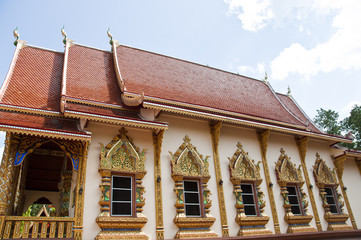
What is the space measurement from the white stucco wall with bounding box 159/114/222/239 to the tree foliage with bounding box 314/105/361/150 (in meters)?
10.4

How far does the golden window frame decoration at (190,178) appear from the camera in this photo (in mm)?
6223

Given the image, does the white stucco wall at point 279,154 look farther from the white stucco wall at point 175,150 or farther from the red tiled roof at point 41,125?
the red tiled roof at point 41,125

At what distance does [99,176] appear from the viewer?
5.87m

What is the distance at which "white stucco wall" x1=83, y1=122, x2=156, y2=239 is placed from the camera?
18.0 feet

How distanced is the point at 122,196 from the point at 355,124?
1385 cm

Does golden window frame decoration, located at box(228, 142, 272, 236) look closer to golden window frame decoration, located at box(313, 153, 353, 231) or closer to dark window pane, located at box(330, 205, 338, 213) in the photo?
golden window frame decoration, located at box(313, 153, 353, 231)

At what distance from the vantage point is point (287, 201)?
7.89 m

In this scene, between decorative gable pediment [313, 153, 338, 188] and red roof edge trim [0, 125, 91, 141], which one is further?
decorative gable pediment [313, 153, 338, 188]

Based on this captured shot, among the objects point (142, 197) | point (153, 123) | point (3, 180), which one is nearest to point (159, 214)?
point (142, 197)

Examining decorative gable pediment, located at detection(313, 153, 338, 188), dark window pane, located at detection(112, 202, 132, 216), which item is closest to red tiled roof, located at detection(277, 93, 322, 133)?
decorative gable pediment, located at detection(313, 153, 338, 188)

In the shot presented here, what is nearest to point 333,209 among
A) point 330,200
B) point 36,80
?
point 330,200

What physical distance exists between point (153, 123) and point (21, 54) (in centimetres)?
443

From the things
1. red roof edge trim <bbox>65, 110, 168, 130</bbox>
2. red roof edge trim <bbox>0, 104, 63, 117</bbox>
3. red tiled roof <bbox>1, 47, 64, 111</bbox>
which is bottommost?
red roof edge trim <bbox>65, 110, 168, 130</bbox>

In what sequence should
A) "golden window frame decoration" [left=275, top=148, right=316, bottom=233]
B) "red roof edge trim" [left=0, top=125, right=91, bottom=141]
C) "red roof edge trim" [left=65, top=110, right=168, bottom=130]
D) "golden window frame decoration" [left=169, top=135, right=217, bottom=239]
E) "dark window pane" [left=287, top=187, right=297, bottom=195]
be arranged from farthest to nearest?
1. "dark window pane" [left=287, top=187, right=297, bottom=195]
2. "golden window frame decoration" [left=275, top=148, right=316, bottom=233]
3. "golden window frame decoration" [left=169, top=135, right=217, bottom=239]
4. "red roof edge trim" [left=65, top=110, right=168, bottom=130]
5. "red roof edge trim" [left=0, top=125, right=91, bottom=141]
